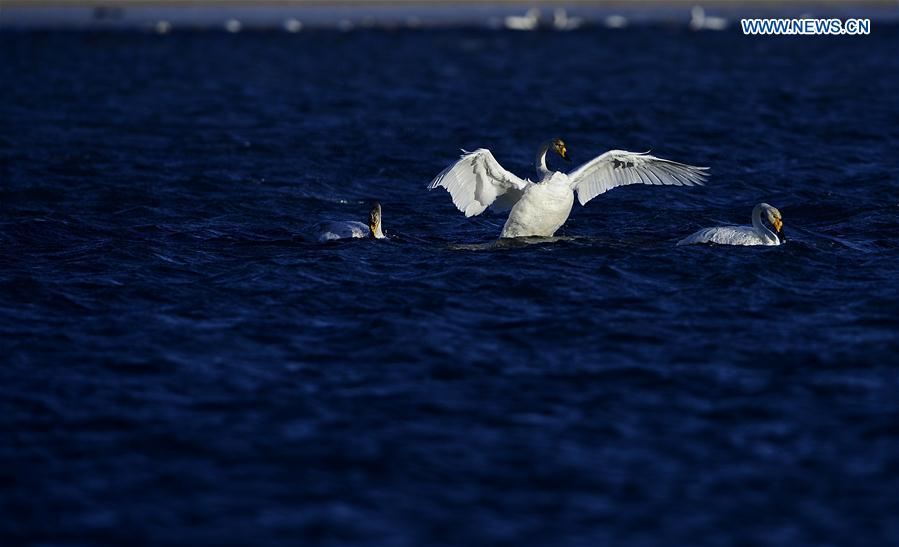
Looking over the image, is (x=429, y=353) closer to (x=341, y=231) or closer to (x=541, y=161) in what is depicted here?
(x=341, y=231)

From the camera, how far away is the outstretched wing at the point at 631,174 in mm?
19016

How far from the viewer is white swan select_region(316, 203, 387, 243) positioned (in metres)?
19.1

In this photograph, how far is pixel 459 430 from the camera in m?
11.6

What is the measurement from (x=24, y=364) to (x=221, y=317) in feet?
7.83

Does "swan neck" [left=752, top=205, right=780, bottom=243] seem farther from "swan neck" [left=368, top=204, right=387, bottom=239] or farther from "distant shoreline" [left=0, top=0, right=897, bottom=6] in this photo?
"distant shoreline" [left=0, top=0, right=897, bottom=6]

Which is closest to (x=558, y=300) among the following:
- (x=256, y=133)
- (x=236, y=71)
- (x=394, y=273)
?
(x=394, y=273)

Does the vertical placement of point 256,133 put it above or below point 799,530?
above

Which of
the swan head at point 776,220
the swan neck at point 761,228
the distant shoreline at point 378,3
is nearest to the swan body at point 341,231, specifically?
the swan neck at point 761,228

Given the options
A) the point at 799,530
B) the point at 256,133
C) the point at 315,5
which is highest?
the point at 315,5

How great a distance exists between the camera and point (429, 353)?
45.2ft

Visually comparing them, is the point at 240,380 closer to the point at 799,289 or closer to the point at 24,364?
the point at 24,364

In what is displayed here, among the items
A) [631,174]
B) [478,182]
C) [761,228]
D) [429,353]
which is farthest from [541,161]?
[429,353]

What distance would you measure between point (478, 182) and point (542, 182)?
0.93 m

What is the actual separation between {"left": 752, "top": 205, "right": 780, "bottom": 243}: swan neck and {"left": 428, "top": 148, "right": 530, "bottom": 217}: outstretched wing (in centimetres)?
311
